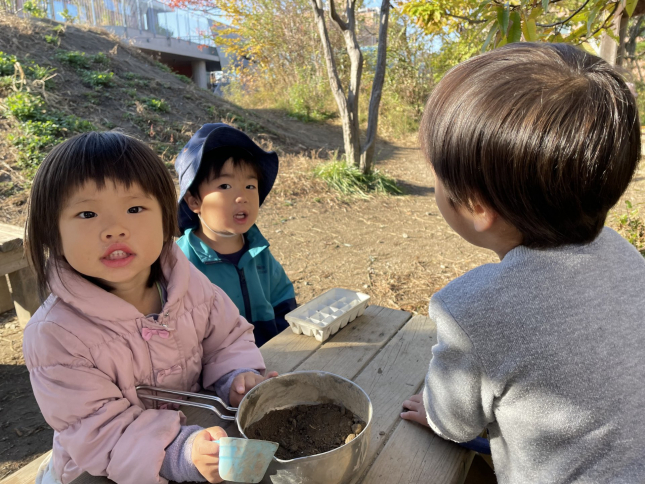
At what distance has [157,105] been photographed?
25.6 ft

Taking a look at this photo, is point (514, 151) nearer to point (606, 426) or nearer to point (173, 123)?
point (606, 426)

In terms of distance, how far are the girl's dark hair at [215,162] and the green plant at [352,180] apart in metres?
4.23

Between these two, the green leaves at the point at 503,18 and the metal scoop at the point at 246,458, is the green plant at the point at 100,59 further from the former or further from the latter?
the metal scoop at the point at 246,458

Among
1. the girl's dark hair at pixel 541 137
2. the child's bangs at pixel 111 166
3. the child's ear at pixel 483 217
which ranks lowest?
the child's ear at pixel 483 217

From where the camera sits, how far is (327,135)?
10.4 m

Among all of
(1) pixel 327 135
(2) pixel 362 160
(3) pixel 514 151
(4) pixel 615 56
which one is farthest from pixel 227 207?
(1) pixel 327 135

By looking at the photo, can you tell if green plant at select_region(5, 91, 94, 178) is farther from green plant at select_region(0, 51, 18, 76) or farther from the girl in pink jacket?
the girl in pink jacket

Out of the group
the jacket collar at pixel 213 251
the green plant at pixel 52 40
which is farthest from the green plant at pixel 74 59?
the jacket collar at pixel 213 251

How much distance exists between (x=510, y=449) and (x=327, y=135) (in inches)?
387

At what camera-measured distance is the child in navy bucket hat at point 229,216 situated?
2012mm

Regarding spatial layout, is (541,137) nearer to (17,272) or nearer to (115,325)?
(115,325)

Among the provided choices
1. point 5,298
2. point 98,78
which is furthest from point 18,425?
point 98,78

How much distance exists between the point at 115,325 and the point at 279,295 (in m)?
1.20

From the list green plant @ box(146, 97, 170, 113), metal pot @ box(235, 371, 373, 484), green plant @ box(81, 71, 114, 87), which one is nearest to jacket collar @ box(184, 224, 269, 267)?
metal pot @ box(235, 371, 373, 484)
